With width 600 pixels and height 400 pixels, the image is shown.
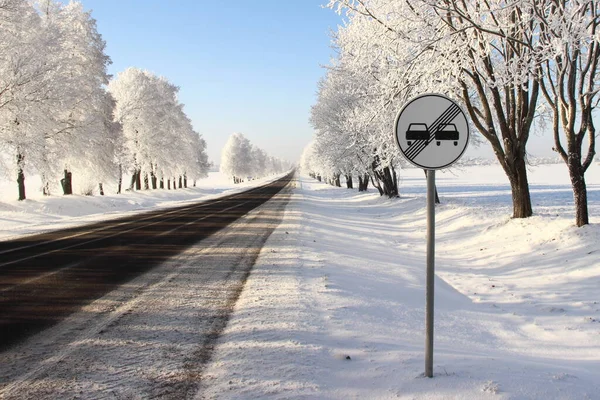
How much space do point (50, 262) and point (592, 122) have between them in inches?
476

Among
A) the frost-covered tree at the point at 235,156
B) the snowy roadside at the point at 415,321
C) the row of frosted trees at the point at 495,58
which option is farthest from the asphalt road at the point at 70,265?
the frost-covered tree at the point at 235,156

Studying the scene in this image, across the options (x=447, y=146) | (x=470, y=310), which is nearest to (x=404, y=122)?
(x=447, y=146)

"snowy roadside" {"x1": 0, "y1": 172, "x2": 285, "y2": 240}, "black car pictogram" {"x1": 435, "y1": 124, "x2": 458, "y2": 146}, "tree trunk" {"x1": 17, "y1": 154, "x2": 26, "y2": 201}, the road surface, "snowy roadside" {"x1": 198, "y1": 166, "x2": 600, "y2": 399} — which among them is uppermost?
"tree trunk" {"x1": 17, "y1": 154, "x2": 26, "y2": 201}

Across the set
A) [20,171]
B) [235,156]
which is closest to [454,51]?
[20,171]

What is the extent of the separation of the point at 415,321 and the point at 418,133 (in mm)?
2887

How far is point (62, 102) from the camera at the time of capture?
1967 centimetres

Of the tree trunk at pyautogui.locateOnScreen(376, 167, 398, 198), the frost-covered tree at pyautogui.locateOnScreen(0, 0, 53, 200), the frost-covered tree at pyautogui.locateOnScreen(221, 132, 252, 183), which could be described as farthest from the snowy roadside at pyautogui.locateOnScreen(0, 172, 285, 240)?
the frost-covered tree at pyautogui.locateOnScreen(221, 132, 252, 183)

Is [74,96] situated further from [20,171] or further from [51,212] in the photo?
[51,212]

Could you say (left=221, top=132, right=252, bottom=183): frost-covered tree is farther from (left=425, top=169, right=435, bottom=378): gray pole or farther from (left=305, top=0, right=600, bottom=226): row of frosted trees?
(left=425, top=169, right=435, bottom=378): gray pole

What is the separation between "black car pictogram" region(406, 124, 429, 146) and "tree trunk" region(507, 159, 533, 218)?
29.4 feet

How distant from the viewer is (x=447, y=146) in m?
2.97

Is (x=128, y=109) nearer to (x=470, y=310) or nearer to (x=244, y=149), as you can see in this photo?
(x=470, y=310)

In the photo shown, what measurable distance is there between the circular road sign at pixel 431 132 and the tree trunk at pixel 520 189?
8.88 meters

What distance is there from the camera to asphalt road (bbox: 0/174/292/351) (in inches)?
187
